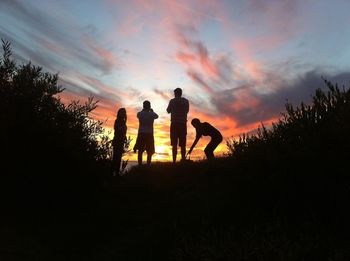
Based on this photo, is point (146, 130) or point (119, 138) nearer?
point (119, 138)

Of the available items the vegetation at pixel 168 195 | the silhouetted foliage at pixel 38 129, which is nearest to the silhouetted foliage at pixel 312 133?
the vegetation at pixel 168 195

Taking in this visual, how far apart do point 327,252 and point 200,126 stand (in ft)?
33.3

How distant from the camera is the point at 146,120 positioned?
15.7 meters

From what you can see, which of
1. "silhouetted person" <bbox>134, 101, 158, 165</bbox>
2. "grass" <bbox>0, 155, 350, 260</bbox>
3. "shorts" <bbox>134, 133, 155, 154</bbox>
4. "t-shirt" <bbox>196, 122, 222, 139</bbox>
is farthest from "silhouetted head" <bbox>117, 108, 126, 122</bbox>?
"grass" <bbox>0, 155, 350, 260</bbox>

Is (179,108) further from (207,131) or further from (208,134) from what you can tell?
(208,134)

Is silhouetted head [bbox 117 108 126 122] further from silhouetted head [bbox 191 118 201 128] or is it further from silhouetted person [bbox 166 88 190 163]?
silhouetted head [bbox 191 118 201 128]

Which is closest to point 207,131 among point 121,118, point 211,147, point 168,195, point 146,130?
point 211,147

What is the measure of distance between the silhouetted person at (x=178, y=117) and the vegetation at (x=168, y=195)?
2683mm

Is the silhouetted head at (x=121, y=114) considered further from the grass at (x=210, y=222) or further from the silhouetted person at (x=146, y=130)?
the grass at (x=210, y=222)

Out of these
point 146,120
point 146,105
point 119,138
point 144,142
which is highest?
point 146,105

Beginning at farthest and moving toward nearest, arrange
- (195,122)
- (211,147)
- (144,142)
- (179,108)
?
(211,147), (195,122), (144,142), (179,108)

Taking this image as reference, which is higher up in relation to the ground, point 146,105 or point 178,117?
point 146,105

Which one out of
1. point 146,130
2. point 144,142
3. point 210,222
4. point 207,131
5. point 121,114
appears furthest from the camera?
point 207,131

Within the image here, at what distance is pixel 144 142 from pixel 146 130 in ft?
1.51
